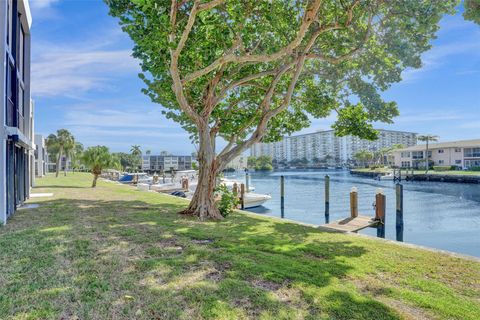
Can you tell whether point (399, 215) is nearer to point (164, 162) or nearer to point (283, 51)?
point (283, 51)

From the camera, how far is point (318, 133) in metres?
158

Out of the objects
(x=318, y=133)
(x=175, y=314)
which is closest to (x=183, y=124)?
(x=175, y=314)

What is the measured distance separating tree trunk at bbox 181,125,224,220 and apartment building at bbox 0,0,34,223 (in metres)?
5.45

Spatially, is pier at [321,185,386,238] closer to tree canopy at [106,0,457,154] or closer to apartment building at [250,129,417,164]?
tree canopy at [106,0,457,154]

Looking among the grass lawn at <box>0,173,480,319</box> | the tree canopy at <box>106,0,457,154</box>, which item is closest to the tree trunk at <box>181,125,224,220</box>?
the tree canopy at <box>106,0,457,154</box>

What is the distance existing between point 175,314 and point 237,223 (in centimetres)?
663

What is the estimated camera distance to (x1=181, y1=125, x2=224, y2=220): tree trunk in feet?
35.8

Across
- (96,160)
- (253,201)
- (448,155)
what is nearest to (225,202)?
(253,201)

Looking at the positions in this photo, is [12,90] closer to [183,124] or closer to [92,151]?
[183,124]

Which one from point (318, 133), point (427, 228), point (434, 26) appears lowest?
point (427, 228)

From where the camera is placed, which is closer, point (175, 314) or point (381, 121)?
point (175, 314)

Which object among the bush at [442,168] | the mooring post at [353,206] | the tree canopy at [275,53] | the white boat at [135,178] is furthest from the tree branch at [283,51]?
the bush at [442,168]

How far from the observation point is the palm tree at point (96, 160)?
82.1ft

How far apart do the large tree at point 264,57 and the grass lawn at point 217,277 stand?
465 cm
